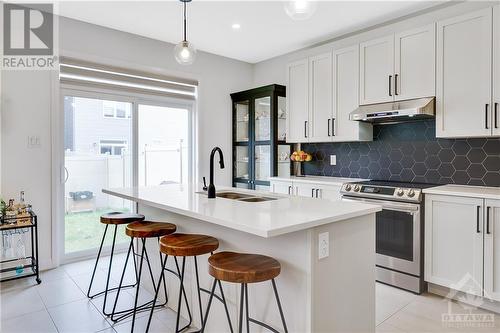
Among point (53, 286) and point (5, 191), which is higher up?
point (5, 191)

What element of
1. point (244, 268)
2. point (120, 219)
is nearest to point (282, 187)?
point (120, 219)

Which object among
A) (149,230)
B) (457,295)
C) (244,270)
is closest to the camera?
(244,270)

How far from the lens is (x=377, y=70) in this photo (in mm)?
3594

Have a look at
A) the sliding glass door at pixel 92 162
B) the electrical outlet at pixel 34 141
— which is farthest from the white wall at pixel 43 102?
the sliding glass door at pixel 92 162

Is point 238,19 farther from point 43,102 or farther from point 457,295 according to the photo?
point 457,295

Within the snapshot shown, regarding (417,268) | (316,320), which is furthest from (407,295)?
(316,320)

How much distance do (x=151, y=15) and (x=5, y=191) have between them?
94.3 inches

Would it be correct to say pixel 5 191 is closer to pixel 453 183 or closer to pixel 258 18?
pixel 258 18

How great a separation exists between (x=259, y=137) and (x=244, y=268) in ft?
11.3

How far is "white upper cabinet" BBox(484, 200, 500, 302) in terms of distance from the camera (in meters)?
2.61

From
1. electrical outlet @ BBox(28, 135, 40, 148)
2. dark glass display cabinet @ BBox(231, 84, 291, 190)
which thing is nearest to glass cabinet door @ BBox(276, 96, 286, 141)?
dark glass display cabinet @ BBox(231, 84, 291, 190)

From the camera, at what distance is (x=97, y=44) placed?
12.9 feet

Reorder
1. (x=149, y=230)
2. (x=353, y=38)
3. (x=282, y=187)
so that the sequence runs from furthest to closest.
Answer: (x=282, y=187) → (x=353, y=38) → (x=149, y=230)

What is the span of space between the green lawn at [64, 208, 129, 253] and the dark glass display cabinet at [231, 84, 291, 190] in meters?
2.07
